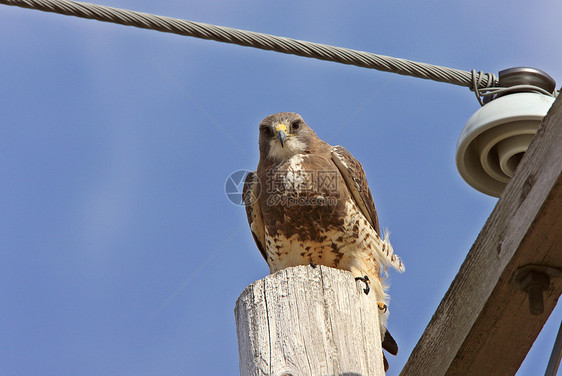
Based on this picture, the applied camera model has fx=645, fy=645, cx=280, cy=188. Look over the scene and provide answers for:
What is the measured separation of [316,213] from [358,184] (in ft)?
1.74

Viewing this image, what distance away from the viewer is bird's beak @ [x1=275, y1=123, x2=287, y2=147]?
512 cm

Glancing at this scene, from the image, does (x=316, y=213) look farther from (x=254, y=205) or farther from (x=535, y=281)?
(x=535, y=281)

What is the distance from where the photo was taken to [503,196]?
2057 mm

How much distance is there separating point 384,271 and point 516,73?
192cm

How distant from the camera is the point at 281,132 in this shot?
521 centimetres

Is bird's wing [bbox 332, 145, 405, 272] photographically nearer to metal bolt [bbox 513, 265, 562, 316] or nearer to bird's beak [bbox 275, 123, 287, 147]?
bird's beak [bbox 275, 123, 287, 147]

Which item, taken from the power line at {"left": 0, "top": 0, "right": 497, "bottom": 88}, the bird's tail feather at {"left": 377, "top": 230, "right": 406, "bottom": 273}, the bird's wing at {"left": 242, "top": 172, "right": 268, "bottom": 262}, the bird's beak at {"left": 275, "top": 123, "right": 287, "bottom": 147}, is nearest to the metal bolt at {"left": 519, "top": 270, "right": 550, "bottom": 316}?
the power line at {"left": 0, "top": 0, "right": 497, "bottom": 88}

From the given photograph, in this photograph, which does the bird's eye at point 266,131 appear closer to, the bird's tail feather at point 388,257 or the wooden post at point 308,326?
the bird's tail feather at point 388,257

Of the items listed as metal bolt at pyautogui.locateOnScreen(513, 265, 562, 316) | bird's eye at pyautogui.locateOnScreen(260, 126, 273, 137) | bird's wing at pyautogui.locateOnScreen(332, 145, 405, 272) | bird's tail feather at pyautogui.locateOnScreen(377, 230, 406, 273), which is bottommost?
metal bolt at pyautogui.locateOnScreen(513, 265, 562, 316)

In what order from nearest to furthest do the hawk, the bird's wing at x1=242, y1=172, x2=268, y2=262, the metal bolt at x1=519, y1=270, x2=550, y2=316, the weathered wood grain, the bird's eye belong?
the weathered wood grain < the metal bolt at x1=519, y1=270, x2=550, y2=316 < the hawk < the bird's wing at x1=242, y1=172, x2=268, y2=262 < the bird's eye

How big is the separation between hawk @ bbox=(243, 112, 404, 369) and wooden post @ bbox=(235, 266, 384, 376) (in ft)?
6.65

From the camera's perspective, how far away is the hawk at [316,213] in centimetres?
445

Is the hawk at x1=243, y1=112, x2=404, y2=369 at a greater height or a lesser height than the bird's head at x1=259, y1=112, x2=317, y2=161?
lesser

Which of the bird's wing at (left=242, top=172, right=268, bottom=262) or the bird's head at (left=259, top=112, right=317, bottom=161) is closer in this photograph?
the bird's wing at (left=242, top=172, right=268, bottom=262)
